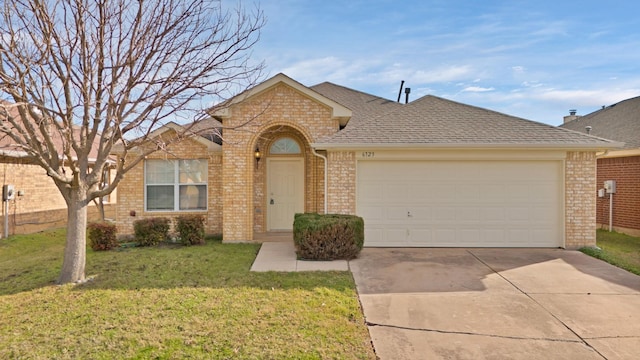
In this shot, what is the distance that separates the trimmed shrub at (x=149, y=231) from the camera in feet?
33.2

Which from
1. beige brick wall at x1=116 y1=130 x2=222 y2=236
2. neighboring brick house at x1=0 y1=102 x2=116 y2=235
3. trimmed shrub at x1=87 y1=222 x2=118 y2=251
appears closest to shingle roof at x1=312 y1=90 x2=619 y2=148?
beige brick wall at x1=116 y1=130 x2=222 y2=236

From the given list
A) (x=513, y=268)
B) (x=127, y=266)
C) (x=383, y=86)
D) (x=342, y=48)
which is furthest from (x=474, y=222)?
(x=383, y=86)

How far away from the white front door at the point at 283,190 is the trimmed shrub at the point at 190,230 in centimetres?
240

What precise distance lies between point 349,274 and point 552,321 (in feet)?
10.8

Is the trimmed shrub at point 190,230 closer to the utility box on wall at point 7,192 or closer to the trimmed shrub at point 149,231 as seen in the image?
the trimmed shrub at point 149,231

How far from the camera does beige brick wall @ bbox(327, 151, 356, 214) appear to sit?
9.45 m

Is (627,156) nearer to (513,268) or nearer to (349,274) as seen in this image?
(513,268)

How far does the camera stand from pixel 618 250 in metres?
9.45

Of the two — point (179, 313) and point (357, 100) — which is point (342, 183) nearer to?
point (179, 313)

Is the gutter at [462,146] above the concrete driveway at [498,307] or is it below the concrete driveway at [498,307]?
above

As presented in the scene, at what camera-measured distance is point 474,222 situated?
31.0 feet

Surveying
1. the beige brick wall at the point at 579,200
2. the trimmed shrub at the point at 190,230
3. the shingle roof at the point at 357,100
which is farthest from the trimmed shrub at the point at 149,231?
the beige brick wall at the point at 579,200

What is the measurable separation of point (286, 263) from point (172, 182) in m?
5.85

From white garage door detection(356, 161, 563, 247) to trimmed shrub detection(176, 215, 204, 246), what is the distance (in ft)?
14.8
